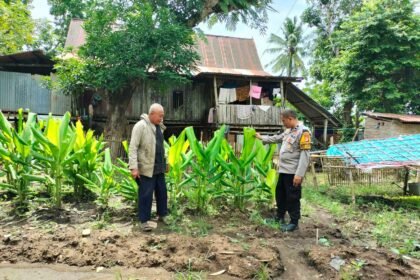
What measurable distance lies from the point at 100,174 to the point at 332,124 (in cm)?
1605

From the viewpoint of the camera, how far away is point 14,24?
11617mm

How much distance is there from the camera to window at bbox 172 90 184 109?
52.4 ft

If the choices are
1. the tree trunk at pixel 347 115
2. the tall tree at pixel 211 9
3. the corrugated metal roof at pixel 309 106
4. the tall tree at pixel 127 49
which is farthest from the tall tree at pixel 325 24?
the tall tree at pixel 127 49

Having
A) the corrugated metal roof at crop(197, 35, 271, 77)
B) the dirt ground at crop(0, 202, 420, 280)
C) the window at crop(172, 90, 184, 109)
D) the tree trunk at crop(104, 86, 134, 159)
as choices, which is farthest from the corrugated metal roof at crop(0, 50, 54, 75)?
the dirt ground at crop(0, 202, 420, 280)

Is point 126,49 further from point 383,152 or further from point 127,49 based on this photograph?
point 383,152

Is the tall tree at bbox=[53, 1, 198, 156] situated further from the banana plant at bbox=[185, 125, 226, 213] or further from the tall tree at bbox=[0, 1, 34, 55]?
the banana plant at bbox=[185, 125, 226, 213]

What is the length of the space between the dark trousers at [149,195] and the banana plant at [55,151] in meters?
0.98

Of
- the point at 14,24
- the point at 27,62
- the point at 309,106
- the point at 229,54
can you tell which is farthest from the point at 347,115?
the point at 14,24

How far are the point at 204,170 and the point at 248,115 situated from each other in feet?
35.7

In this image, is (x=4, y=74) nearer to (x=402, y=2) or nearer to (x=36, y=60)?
(x=36, y=60)

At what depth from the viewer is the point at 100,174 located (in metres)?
5.02

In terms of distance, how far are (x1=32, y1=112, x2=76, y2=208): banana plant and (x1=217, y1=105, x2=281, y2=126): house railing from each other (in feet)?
34.6

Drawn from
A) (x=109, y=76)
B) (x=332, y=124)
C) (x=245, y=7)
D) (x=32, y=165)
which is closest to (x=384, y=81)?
(x=332, y=124)

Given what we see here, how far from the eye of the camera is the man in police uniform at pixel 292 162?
4.27 meters
